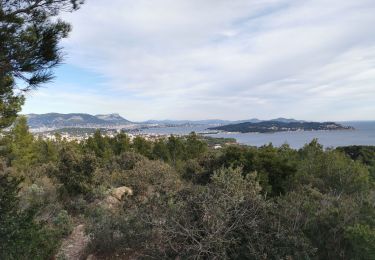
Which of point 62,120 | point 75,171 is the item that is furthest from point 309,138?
point 62,120

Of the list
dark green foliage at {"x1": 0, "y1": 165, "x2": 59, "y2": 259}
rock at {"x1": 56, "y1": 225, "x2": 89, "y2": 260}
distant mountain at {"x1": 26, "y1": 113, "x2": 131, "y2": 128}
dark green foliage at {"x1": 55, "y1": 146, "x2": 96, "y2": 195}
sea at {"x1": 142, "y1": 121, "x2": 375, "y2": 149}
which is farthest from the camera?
distant mountain at {"x1": 26, "y1": 113, "x2": 131, "y2": 128}

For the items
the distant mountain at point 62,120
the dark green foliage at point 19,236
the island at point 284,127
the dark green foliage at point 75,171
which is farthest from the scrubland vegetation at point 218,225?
the distant mountain at point 62,120

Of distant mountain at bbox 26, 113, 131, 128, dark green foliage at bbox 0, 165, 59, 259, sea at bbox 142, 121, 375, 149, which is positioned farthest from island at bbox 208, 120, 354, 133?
dark green foliage at bbox 0, 165, 59, 259

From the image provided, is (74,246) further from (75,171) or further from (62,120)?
(62,120)

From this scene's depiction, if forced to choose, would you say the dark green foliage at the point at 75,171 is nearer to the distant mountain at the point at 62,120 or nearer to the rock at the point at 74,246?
the rock at the point at 74,246

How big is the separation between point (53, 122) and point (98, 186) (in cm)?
14335

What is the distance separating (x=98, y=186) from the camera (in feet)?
41.5

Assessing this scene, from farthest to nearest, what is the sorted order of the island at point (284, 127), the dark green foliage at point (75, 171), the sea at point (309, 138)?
the island at point (284, 127)
the sea at point (309, 138)
the dark green foliage at point (75, 171)

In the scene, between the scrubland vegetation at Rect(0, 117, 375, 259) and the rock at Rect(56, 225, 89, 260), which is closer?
the scrubland vegetation at Rect(0, 117, 375, 259)

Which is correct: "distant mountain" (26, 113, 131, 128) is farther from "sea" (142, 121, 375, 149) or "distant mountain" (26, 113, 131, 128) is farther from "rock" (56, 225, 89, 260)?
"rock" (56, 225, 89, 260)

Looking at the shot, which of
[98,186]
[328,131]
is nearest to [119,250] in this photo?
[98,186]

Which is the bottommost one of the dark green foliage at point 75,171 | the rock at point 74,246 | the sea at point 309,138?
the sea at point 309,138

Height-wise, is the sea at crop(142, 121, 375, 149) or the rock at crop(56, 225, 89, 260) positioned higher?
the rock at crop(56, 225, 89, 260)

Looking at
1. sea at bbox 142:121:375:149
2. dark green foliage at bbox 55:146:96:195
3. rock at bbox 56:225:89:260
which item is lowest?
sea at bbox 142:121:375:149
